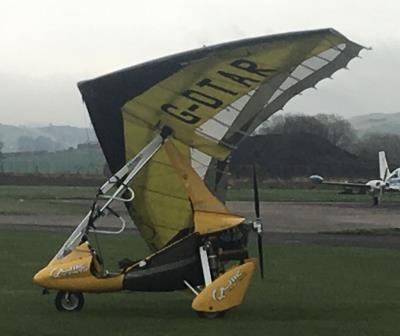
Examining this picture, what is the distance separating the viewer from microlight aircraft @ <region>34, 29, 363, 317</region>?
10750mm

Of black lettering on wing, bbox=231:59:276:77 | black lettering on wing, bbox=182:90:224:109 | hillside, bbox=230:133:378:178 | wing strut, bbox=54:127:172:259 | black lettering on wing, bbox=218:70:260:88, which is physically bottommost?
hillside, bbox=230:133:378:178

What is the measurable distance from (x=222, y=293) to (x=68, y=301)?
2.04 metres

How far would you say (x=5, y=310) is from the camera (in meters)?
11.5

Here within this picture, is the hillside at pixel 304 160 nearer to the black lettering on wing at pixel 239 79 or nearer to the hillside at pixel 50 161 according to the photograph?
the hillside at pixel 50 161

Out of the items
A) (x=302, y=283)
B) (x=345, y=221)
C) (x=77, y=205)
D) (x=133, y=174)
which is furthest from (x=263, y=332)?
(x=77, y=205)

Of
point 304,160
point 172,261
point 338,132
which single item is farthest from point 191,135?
point 338,132

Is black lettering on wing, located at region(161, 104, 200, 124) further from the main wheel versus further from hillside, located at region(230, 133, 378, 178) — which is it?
hillside, located at region(230, 133, 378, 178)

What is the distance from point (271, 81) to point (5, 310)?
4283 millimetres

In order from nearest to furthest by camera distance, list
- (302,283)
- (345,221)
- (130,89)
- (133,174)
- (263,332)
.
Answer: (263,332) → (130,89) → (133,174) → (302,283) → (345,221)

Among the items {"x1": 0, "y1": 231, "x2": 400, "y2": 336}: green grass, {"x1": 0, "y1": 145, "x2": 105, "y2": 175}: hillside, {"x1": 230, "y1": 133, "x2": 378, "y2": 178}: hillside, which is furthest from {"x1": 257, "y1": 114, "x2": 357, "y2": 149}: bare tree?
{"x1": 0, "y1": 231, "x2": 400, "y2": 336}: green grass

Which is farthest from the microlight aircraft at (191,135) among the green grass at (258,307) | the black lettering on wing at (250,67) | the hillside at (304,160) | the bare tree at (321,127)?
the bare tree at (321,127)

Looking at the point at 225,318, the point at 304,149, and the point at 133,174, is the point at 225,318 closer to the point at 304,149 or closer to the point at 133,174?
the point at 133,174

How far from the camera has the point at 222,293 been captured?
36.2 ft

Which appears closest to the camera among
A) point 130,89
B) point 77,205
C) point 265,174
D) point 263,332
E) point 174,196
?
point 263,332
